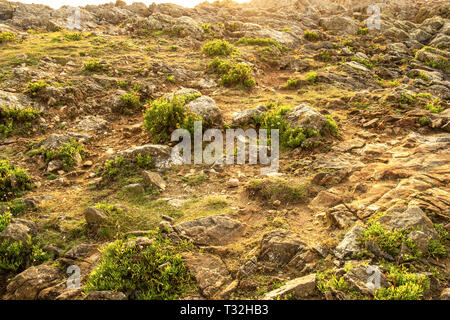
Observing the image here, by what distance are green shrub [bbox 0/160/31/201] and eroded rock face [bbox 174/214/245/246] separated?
16.1 ft

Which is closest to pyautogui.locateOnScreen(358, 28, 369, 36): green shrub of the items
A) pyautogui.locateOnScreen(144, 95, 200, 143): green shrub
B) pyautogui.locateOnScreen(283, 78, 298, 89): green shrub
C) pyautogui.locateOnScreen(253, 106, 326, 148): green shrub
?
pyautogui.locateOnScreen(283, 78, 298, 89): green shrub

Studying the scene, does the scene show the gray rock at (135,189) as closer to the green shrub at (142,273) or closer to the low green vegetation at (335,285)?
the green shrub at (142,273)

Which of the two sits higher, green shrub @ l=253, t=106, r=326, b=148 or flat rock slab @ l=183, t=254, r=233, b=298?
green shrub @ l=253, t=106, r=326, b=148

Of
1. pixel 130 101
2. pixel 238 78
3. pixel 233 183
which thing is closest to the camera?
pixel 233 183

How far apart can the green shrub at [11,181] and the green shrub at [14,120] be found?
8.22 ft

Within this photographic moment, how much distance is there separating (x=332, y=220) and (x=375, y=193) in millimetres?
1403

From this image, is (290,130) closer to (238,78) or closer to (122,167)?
(122,167)

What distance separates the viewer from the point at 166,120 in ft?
31.5

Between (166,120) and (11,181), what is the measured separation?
4947 mm

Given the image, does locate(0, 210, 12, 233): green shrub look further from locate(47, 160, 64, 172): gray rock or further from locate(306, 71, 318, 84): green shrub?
locate(306, 71, 318, 84): green shrub

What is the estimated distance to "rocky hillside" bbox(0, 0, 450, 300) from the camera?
4.61 metres

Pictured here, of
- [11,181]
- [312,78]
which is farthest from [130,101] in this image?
[312,78]
